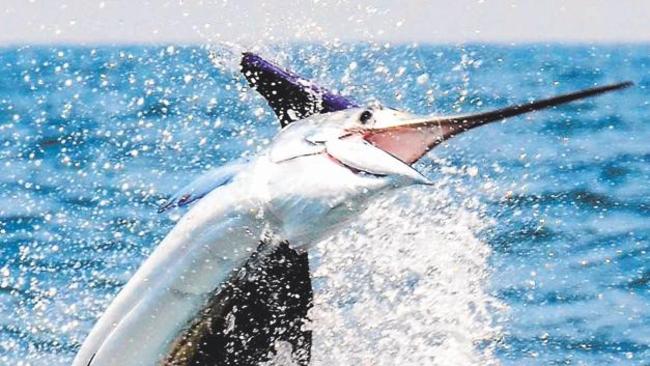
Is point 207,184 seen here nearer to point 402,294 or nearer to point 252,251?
point 252,251

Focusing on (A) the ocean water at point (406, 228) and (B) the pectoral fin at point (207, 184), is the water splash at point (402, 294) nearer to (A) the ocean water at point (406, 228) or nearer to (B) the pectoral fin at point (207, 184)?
(A) the ocean water at point (406, 228)

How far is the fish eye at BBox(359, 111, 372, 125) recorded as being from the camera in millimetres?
2943

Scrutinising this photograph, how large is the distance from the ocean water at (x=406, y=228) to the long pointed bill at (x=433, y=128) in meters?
0.52

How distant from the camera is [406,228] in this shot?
4.73 meters

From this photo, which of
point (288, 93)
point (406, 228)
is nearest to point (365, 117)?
point (288, 93)

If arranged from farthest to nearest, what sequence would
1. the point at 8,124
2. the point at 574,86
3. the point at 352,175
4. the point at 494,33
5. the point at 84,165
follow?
the point at 494,33 → the point at 574,86 → the point at 8,124 → the point at 84,165 → the point at 352,175

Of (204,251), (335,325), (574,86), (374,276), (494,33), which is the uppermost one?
(204,251)

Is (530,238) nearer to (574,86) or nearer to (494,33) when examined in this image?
(574,86)

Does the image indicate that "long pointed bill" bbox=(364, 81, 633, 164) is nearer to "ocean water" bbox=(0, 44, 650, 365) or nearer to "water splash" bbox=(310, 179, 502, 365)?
"ocean water" bbox=(0, 44, 650, 365)

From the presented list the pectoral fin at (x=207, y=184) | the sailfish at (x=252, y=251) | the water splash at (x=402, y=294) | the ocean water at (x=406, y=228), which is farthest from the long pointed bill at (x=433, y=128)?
the water splash at (x=402, y=294)

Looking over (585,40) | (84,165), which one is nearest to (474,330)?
(84,165)

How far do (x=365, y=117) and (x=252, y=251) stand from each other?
433mm

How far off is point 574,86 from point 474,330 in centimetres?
1396

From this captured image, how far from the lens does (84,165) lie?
11.4m
